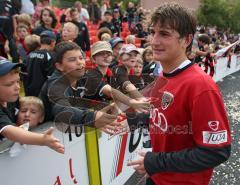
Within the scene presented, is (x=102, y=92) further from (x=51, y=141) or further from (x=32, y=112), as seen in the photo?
(x=32, y=112)

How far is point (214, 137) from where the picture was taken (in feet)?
5.45

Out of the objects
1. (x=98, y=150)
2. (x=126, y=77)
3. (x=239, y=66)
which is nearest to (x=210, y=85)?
(x=126, y=77)

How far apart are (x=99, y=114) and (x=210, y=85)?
26.3 inches

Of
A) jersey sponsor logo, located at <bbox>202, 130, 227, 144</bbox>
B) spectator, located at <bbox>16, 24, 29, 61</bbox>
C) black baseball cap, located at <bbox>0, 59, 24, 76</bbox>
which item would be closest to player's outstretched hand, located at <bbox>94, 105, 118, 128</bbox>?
jersey sponsor logo, located at <bbox>202, 130, 227, 144</bbox>

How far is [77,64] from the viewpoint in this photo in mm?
2986

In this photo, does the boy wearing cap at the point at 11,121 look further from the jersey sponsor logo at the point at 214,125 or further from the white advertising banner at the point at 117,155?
the white advertising banner at the point at 117,155

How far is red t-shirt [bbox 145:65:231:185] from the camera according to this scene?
1.66 metres

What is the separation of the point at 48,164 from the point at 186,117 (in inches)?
54.6

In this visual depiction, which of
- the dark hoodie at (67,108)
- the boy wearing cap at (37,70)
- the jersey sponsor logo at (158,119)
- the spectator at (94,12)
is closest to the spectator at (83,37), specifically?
the boy wearing cap at (37,70)

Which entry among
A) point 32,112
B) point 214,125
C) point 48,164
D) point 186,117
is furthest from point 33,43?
point 214,125

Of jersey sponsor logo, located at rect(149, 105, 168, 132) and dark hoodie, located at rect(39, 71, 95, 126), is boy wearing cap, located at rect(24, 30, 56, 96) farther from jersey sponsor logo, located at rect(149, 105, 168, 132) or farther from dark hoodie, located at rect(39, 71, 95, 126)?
jersey sponsor logo, located at rect(149, 105, 168, 132)

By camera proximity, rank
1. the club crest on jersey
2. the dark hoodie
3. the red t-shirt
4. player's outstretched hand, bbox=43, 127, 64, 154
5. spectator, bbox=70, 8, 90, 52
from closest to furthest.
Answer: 1. the red t-shirt
2. the club crest on jersey
3. player's outstretched hand, bbox=43, 127, 64, 154
4. the dark hoodie
5. spectator, bbox=70, 8, 90, 52

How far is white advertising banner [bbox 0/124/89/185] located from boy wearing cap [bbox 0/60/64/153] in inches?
8.8

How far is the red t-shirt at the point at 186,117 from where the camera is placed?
166 centimetres
